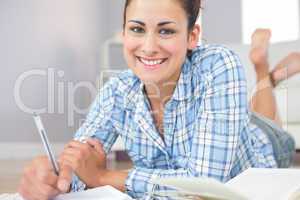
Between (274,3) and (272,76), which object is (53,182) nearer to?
(272,76)

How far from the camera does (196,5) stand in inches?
37.7

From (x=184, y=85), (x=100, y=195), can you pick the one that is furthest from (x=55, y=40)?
(x=100, y=195)

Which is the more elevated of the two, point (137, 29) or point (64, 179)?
point (137, 29)

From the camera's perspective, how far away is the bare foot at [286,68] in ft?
6.71

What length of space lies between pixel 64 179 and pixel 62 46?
2.38 metres

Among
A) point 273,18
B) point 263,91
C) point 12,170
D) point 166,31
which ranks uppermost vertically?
point 273,18

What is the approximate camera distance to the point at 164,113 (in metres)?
0.91

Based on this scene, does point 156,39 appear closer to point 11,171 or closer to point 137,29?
point 137,29

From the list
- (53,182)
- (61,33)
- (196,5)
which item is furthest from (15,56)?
(53,182)

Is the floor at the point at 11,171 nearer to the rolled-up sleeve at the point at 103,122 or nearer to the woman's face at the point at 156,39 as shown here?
the rolled-up sleeve at the point at 103,122

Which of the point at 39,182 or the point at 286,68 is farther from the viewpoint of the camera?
the point at 286,68

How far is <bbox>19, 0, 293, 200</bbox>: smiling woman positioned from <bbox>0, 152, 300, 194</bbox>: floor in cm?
88

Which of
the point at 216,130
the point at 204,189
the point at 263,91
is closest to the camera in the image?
the point at 204,189

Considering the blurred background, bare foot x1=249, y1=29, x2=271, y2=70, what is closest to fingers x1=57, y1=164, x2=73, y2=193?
bare foot x1=249, y1=29, x2=271, y2=70
